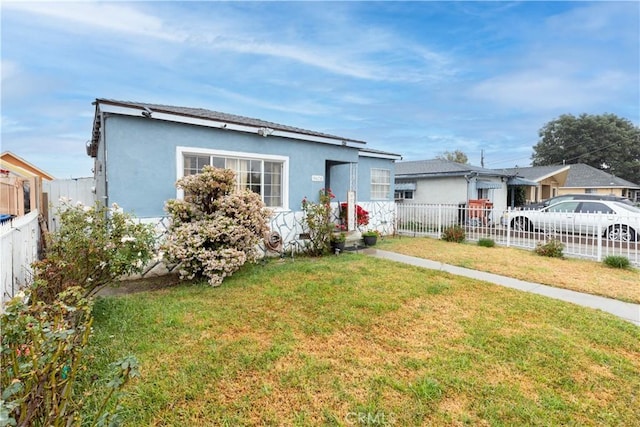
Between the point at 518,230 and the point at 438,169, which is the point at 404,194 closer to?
the point at 438,169

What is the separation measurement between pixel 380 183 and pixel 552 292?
29.7 ft

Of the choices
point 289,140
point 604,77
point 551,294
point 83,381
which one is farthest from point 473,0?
point 604,77

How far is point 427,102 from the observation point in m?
25.6

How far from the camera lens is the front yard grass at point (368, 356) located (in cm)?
293

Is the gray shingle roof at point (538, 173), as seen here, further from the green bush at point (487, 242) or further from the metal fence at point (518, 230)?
the green bush at point (487, 242)

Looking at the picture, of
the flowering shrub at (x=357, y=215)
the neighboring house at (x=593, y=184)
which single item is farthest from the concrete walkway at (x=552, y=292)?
the neighboring house at (x=593, y=184)

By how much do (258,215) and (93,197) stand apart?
26.3 feet

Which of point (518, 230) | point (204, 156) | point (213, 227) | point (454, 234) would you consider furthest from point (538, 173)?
point (213, 227)

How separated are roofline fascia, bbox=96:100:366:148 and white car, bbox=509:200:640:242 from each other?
7631 mm

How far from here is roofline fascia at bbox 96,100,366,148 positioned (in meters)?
6.75

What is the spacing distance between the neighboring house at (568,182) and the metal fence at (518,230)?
15892 mm

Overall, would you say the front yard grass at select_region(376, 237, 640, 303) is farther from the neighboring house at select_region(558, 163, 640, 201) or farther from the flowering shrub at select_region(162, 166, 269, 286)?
the neighboring house at select_region(558, 163, 640, 201)

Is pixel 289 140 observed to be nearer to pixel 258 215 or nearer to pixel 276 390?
pixel 258 215

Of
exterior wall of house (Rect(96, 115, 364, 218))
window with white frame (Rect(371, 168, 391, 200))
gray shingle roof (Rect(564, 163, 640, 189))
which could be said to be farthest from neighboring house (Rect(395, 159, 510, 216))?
gray shingle roof (Rect(564, 163, 640, 189))
